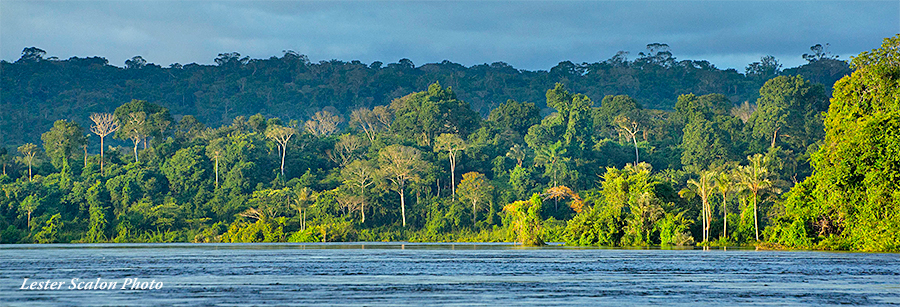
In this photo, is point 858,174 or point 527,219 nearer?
point 858,174

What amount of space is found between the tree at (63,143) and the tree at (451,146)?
3858 cm

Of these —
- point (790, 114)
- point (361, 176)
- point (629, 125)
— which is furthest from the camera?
point (629, 125)

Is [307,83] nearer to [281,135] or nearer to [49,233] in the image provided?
[281,135]

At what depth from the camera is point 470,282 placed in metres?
27.9

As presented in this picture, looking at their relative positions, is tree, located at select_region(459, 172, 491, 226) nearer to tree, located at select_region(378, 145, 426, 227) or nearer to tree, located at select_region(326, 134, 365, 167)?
tree, located at select_region(378, 145, 426, 227)

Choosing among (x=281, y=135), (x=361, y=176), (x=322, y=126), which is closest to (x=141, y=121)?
(x=281, y=135)

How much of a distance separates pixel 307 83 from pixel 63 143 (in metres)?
86.6

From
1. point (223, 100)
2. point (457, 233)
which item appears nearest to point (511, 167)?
point (457, 233)

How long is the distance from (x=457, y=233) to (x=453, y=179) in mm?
10306

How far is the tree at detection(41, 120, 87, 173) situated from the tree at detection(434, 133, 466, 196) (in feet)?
127

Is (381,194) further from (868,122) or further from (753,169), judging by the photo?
(868,122)

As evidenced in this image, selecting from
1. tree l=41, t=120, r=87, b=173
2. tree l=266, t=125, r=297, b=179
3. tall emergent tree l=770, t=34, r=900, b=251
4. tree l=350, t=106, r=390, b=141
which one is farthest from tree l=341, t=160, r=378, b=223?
tall emergent tree l=770, t=34, r=900, b=251

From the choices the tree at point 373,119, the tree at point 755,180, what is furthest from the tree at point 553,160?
the tree at point 755,180

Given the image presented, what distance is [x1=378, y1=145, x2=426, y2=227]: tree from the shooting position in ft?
310
